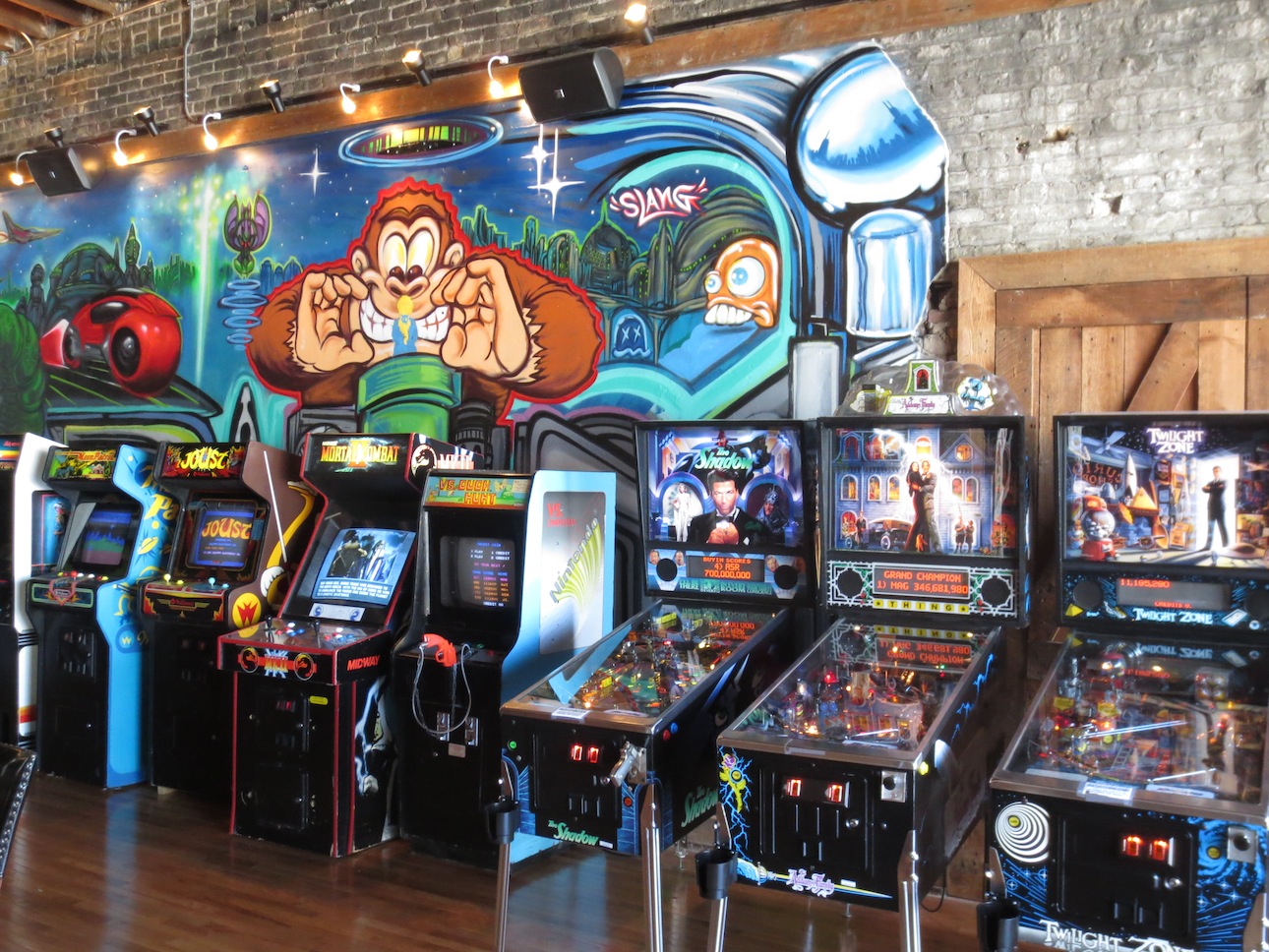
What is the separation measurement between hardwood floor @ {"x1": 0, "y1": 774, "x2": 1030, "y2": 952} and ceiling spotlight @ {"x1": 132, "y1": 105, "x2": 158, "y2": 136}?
371 cm

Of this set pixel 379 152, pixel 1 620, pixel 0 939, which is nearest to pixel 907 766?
pixel 0 939

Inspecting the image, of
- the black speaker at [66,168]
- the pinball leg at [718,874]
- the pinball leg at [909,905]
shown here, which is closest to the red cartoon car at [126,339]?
the black speaker at [66,168]

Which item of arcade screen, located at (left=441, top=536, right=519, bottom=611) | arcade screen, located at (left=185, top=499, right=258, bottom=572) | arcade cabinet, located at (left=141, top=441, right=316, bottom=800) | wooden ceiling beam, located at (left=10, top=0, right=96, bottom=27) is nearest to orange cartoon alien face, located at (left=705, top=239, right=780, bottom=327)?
arcade screen, located at (left=441, top=536, right=519, bottom=611)

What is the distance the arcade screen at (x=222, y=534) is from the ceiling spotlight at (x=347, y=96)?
1.95 metres

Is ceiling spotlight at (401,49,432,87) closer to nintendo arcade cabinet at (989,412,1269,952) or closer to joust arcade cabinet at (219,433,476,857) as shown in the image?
joust arcade cabinet at (219,433,476,857)

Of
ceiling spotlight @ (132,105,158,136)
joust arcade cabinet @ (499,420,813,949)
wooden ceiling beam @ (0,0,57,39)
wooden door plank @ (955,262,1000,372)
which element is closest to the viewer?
joust arcade cabinet @ (499,420,813,949)

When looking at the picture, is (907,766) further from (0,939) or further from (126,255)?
(126,255)

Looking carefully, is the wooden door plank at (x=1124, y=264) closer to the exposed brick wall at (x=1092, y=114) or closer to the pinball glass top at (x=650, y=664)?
the exposed brick wall at (x=1092, y=114)

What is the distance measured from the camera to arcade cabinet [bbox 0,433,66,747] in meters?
5.11

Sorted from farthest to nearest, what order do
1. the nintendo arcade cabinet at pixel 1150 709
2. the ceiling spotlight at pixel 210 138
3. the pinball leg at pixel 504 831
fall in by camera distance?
the ceiling spotlight at pixel 210 138, the pinball leg at pixel 504 831, the nintendo arcade cabinet at pixel 1150 709

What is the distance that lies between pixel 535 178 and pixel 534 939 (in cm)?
308

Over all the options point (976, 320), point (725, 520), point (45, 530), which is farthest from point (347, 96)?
point (976, 320)

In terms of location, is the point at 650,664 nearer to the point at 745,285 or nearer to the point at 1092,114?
the point at 745,285

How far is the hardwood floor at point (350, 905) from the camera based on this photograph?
11.1ft
